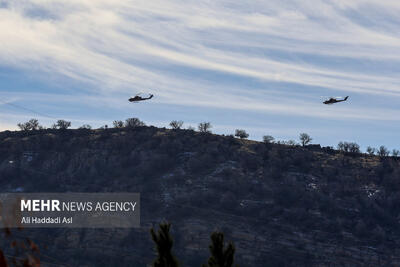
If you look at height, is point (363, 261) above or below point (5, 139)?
below

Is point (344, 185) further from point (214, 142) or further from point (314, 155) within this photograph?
point (214, 142)

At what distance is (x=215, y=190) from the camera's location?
11256 centimetres

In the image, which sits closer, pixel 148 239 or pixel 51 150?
pixel 148 239

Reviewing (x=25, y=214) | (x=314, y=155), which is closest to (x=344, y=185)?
(x=314, y=155)

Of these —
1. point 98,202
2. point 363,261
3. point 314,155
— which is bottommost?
point 363,261

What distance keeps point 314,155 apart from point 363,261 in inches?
1574

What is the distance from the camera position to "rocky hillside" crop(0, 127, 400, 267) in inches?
3691

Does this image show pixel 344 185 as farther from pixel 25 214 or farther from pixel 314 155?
pixel 25 214

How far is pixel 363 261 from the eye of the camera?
300ft

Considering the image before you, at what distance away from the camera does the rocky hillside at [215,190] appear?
93750mm

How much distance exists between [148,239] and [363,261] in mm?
32447

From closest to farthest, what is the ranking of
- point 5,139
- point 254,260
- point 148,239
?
point 254,260 < point 148,239 < point 5,139

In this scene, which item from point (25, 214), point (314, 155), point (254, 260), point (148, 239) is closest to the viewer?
point (254, 260)

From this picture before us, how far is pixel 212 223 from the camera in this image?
3949 inches
